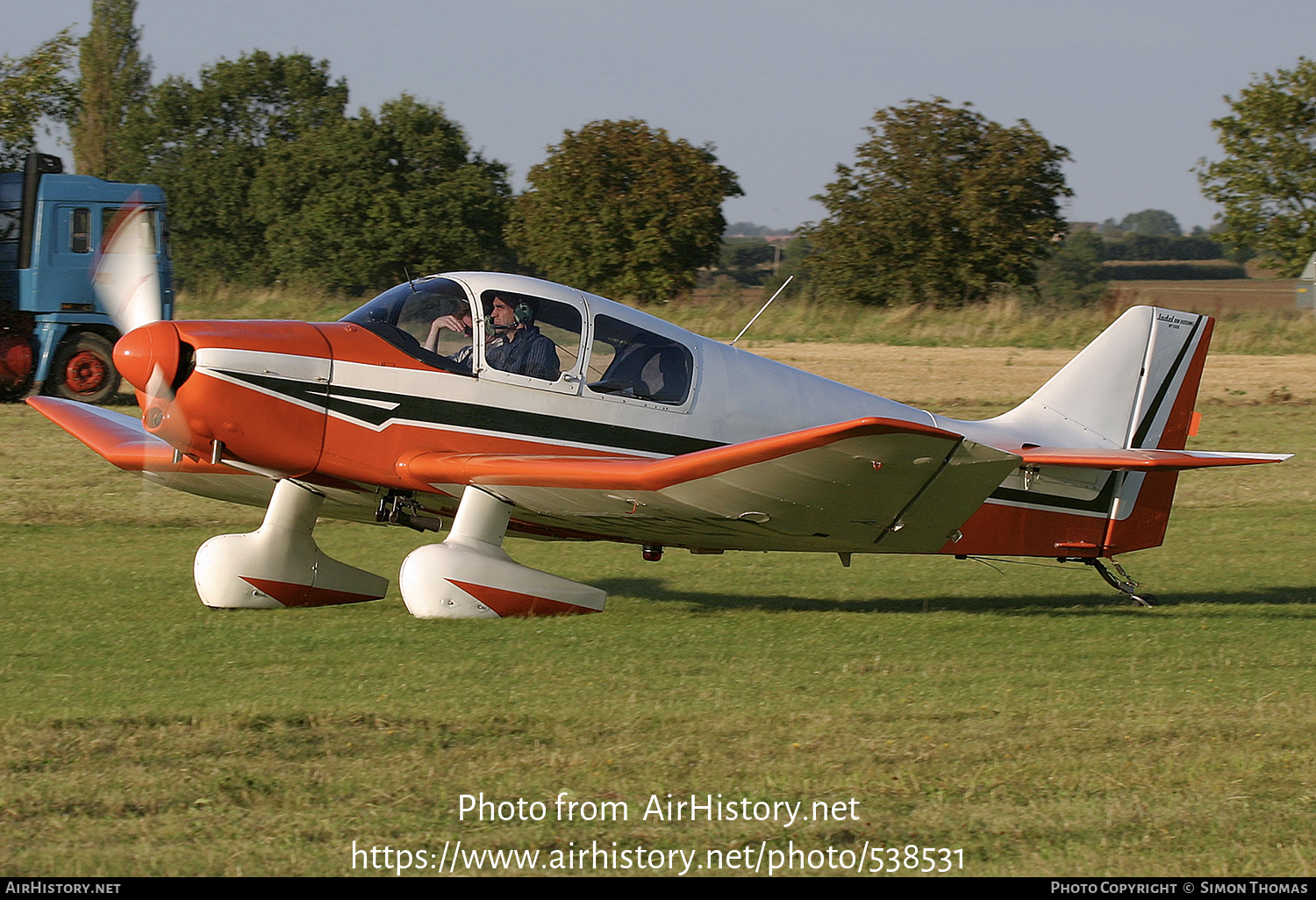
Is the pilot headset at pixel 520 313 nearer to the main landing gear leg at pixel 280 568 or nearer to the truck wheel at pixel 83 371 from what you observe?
the main landing gear leg at pixel 280 568

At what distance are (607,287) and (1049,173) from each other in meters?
11.9

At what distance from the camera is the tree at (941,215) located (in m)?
31.9

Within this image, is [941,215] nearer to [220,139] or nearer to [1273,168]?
→ [1273,168]

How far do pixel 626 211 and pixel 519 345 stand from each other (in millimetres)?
27692

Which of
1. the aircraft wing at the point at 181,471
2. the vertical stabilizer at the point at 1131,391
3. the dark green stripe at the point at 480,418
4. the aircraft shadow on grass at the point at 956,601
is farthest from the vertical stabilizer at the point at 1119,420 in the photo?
the aircraft wing at the point at 181,471

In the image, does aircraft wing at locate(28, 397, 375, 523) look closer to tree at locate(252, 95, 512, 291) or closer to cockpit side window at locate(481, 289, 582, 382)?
cockpit side window at locate(481, 289, 582, 382)

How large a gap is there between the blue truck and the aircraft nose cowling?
1398 centimetres

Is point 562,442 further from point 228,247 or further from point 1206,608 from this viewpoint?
point 228,247

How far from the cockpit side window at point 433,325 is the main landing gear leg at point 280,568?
124 cm

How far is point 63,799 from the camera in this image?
4.22 m

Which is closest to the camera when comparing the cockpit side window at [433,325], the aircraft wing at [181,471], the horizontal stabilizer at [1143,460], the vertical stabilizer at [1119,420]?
the horizontal stabilizer at [1143,460]

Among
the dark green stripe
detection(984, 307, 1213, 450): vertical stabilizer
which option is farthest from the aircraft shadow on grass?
the dark green stripe

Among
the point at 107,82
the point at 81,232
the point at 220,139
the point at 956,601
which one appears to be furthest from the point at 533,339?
the point at 107,82

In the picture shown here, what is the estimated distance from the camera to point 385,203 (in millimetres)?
40719
